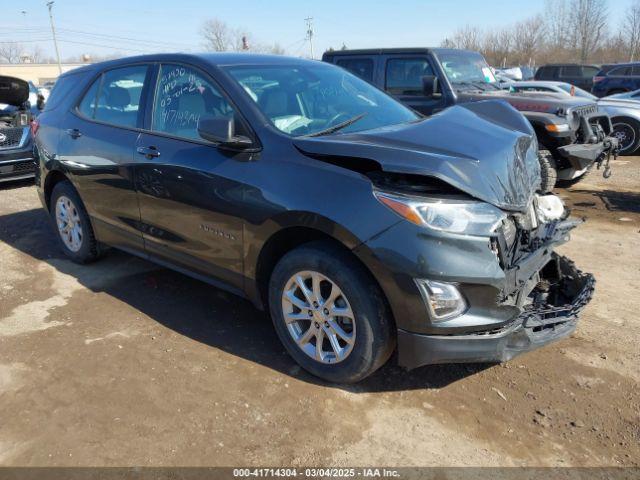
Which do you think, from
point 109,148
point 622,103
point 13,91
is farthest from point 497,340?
point 622,103

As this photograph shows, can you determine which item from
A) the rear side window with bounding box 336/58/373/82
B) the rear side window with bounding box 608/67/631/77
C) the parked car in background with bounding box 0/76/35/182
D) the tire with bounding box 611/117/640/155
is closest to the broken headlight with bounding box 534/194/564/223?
the rear side window with bounding box 336/58/373/82

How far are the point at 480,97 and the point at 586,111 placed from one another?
4.84ft

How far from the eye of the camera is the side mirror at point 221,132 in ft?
9.92

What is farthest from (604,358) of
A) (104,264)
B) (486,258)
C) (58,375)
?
(104,264)

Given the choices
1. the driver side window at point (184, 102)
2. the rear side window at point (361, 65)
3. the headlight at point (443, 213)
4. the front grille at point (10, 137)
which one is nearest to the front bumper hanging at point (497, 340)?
the headlight at point (443, 213)

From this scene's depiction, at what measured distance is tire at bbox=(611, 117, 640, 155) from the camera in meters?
10.3

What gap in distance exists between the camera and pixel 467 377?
123 inches

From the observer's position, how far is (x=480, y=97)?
23.5 feet

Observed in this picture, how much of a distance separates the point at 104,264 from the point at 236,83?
101 inches

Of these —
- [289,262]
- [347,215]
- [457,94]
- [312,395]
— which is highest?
[457,94]

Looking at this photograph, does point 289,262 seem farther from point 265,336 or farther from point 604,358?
point 604,358

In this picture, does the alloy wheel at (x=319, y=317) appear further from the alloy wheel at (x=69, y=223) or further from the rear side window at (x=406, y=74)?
the rear side window at (x=406, y=74)

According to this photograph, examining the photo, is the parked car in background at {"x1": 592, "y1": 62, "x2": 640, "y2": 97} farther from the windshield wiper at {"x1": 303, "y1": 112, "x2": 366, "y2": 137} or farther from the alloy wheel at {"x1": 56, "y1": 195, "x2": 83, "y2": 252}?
the alloy wheel at {"x1": 56, "y1": 195, "x2": 83, "y2": 252}

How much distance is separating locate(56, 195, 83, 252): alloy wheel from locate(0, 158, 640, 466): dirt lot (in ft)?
2.44
